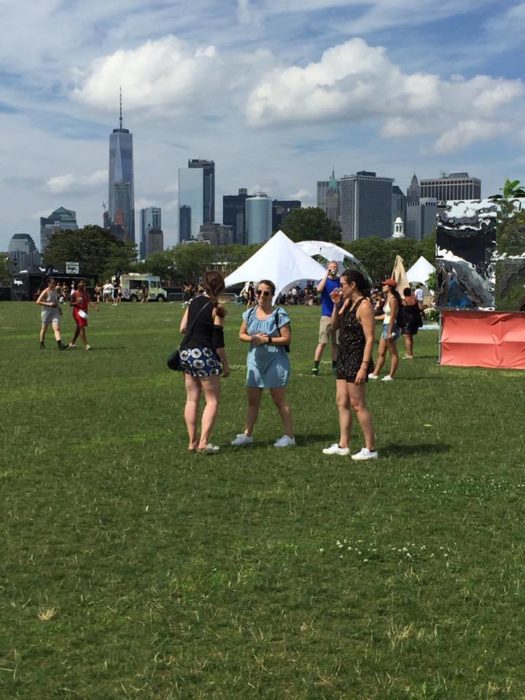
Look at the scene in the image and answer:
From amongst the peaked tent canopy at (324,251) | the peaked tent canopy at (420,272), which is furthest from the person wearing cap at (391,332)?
the peaked tent canopy at (420,272)

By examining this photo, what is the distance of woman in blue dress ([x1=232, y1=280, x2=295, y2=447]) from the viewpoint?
29.0 feet

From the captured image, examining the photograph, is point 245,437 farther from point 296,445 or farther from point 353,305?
point 353,305

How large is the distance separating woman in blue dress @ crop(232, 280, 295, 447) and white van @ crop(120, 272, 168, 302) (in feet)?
238

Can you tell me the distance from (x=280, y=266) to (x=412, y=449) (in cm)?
2674

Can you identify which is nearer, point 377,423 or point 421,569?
point 421,569

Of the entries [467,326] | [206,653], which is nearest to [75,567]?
[206,653]

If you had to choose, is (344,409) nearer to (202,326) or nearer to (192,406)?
(192,406)

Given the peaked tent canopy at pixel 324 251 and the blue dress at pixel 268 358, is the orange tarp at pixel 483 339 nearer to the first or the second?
the blue dress at pixel 268 358

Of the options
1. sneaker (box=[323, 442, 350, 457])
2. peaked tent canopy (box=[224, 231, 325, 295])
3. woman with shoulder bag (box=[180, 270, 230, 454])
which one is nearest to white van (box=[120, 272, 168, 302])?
peaked tent canopy (box=[224, 231, 325, 295])

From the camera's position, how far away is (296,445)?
9148mm

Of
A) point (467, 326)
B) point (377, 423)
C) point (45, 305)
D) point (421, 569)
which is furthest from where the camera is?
point (45, 305)

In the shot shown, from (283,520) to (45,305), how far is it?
Result: 52.9 feet

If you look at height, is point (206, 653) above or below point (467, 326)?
below

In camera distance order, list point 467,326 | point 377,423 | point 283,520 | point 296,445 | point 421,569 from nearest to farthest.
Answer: point 421,569 → point 283,520 → point 296,445 → point 377,423 → point 467,326
